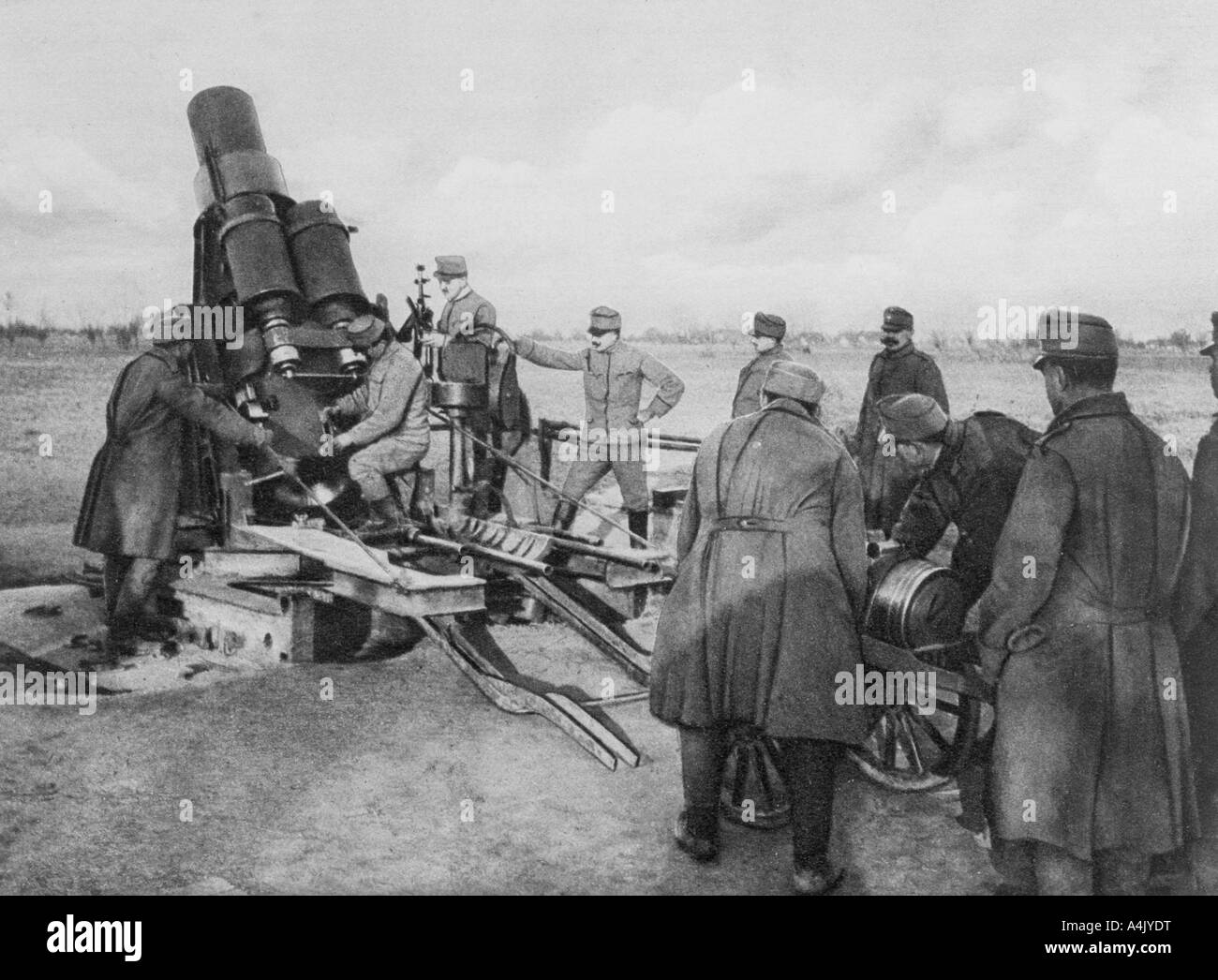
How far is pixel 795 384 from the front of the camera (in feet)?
11.3

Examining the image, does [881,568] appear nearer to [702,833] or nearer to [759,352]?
[702,833]

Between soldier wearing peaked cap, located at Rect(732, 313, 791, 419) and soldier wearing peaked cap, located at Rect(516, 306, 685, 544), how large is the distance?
40.8 inches

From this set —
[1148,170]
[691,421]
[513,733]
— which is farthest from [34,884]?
[691,421]

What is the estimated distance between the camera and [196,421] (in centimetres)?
608

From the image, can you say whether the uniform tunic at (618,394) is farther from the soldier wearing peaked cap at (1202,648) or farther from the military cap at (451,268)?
the soldier wearing peaked cap at (1202,648)

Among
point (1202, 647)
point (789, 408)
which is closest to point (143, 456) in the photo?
point (789, 408)

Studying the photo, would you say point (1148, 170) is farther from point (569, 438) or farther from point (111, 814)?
point (111, 814)

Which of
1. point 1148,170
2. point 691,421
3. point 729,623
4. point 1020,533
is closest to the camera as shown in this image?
point 1020,533

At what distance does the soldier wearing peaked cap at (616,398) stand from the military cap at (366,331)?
96cm

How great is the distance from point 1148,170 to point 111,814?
463 cm

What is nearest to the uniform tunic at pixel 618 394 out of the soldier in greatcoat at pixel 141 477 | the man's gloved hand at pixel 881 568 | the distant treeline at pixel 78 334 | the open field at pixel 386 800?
the open field at pixel 386 800

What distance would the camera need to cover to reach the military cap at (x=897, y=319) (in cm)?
593
